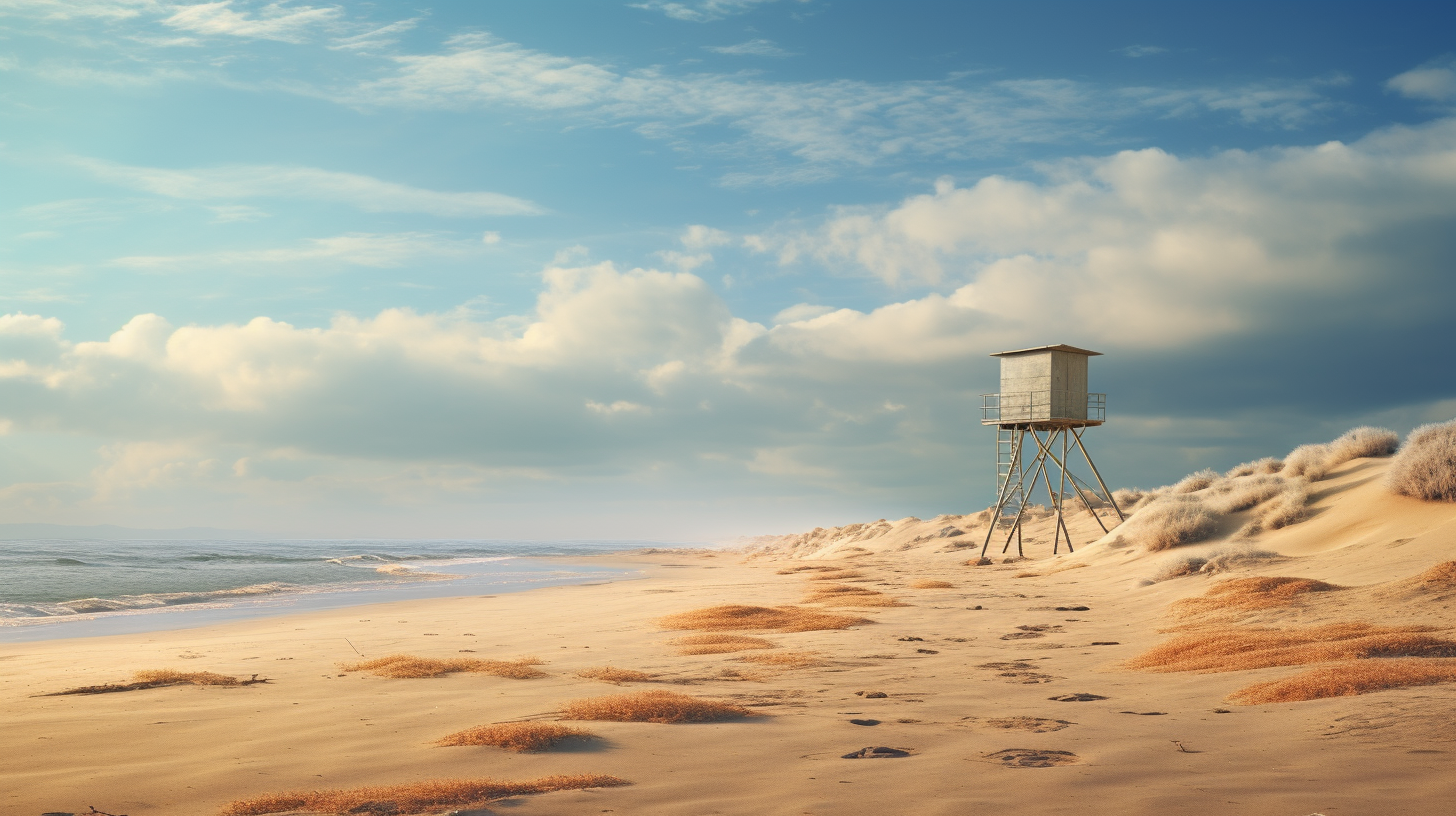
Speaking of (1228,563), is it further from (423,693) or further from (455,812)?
(455,812)

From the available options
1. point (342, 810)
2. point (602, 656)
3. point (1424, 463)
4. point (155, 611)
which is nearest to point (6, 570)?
point (155, 611)

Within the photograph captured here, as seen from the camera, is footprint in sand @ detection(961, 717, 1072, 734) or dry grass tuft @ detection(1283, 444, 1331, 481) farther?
dry grass tuft @ detection(1283, 444, 1331, 481)

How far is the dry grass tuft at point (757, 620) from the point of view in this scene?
46.9ft

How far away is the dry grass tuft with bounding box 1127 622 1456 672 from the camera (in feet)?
29.5

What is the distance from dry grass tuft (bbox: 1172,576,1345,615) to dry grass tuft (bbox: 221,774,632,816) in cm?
1122

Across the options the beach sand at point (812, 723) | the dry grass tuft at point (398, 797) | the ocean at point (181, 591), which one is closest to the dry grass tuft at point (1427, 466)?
the beach sand at point (812, 723)

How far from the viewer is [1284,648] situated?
9.62m

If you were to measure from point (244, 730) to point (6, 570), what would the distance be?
40235mm

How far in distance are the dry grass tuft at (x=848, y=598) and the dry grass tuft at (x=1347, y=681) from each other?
1006cm

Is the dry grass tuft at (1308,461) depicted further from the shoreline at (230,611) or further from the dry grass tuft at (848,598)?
the shoreline at (230,611)

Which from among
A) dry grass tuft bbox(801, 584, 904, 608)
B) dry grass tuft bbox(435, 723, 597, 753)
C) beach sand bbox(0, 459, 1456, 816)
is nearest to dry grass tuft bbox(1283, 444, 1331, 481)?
beach sand bbox(0, 459, 1456, 816)

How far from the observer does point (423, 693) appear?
8.87m

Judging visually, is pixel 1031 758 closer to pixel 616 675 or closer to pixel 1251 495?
pixel 616 675

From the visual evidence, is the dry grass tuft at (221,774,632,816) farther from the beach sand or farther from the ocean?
the ocean
